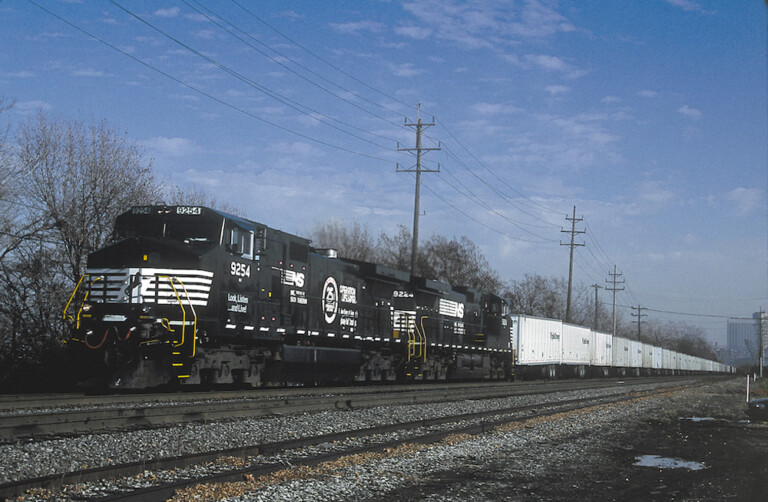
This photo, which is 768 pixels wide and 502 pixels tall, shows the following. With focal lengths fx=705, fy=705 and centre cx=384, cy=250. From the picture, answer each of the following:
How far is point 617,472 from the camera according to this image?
8.87 meters

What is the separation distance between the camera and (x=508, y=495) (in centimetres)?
718

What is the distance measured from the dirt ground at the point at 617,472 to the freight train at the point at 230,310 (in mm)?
7431

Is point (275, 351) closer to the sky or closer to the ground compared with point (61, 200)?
closer to the ground

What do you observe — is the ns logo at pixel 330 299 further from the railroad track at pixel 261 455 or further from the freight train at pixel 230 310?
the railroad track at pixel 261 455

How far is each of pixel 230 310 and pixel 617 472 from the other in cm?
910

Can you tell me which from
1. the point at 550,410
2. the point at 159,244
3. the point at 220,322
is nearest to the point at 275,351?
the point at 220,322

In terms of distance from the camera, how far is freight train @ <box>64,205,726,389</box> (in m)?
13.9

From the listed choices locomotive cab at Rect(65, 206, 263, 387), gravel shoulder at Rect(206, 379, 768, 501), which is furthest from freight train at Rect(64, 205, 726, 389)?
gravel shoulder at Rect(206, 379, 768, 501)

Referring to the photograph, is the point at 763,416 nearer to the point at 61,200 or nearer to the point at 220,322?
the point at 220,322

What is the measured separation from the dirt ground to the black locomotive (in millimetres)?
7427

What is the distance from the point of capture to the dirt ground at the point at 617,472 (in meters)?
7.41

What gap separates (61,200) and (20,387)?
6883 mm

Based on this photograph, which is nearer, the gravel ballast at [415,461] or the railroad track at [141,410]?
the gravel ballast at [415,461]

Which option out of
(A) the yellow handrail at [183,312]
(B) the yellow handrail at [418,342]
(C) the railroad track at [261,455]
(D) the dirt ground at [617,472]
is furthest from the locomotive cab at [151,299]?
(B) the yellow handrail at [418,342]
